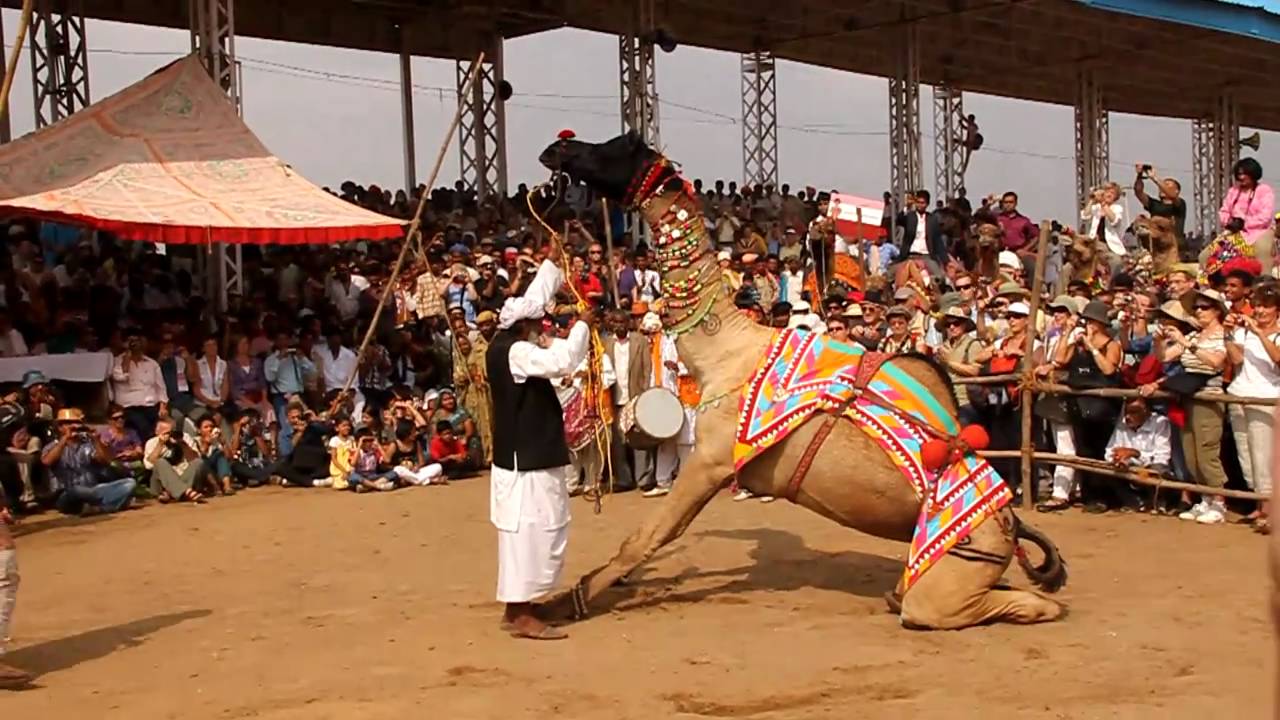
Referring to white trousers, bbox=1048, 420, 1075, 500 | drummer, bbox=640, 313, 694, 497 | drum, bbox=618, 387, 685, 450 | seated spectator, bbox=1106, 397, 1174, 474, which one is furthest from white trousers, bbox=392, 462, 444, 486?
seated spectator, bbox=1106, 397, 1174, 474

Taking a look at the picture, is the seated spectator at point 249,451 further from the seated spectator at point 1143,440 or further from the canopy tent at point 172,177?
the seated spectator at point 1143,440

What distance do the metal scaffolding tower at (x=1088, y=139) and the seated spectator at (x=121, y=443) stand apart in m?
19.6

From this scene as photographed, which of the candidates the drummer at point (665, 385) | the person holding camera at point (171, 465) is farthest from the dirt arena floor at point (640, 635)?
the person holding camera at point (171, 465)

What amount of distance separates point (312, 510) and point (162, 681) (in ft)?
18.8

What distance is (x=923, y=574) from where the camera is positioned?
6.95 meters

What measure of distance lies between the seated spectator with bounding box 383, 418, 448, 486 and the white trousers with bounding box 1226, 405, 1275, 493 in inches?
293

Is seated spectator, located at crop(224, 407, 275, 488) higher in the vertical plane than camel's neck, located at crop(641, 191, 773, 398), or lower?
lower

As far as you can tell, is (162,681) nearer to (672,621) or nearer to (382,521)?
(672,621)

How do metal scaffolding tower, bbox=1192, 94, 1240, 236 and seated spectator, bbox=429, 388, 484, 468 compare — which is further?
metal scaffolding tower, bbox=1192, 94, 1240, 236

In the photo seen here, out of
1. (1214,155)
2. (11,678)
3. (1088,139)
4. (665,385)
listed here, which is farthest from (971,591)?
(1214,155)

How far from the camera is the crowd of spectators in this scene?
1061 centimetres

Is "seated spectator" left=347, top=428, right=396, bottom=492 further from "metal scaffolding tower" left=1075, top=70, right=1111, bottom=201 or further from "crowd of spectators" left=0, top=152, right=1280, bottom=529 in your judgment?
"metal scaffolding tower" left=1075, top=70, right=1111, bottom=201

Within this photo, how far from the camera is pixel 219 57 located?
50.8 feet

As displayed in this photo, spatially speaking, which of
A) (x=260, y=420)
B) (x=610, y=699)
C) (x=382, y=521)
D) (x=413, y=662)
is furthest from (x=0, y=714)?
(x=260, y=420)
